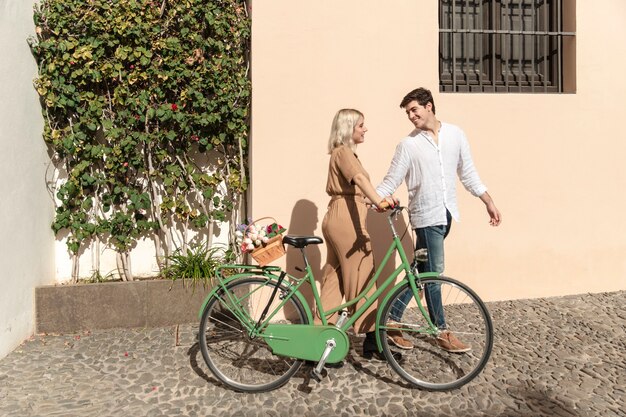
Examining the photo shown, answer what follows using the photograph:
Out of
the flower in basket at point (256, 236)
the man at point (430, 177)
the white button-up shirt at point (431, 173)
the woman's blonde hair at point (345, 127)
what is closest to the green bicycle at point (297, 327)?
the flower in basket at point (256, 236)

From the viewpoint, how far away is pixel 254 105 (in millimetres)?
4812

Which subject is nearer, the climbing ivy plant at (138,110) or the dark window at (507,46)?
the climbing ivy plant at (138,110)

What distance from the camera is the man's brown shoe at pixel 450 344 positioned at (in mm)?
3686

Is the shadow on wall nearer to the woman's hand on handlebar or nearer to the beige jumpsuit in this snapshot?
the beige jumpsuit

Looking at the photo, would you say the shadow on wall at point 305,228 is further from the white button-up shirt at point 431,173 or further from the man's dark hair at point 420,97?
the man's dark hair at point 420,97

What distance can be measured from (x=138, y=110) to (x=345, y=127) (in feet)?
6.59

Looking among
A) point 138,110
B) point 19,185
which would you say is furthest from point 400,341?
point 19,185

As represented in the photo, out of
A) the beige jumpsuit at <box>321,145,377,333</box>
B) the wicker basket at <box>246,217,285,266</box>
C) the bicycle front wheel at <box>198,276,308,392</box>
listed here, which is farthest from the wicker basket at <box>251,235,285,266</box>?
the beige jumpsuit at <box>321,145,377,333</box>

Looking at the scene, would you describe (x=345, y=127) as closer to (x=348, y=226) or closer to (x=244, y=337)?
(x=348, y=226)

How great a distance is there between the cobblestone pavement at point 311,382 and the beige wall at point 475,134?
81cm

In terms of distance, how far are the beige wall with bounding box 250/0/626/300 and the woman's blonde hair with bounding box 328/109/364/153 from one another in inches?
43.3

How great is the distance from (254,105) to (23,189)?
1967 millimetres

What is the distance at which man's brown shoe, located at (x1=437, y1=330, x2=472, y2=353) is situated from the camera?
3.69 m

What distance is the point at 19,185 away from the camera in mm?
4320
